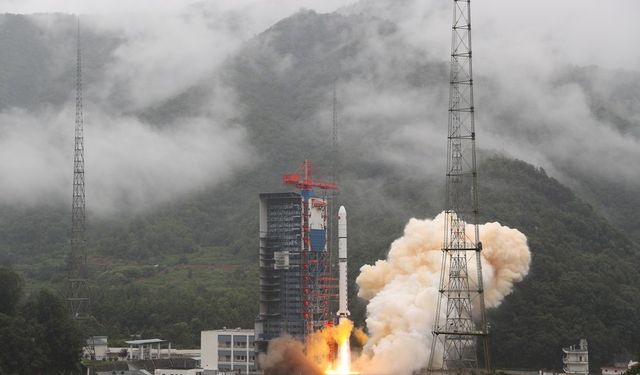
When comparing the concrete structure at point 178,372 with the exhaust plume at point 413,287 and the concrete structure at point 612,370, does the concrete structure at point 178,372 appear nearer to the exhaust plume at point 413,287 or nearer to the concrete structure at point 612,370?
the exhaust plume at point 413,287

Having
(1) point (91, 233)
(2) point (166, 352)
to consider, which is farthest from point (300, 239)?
(1) point (91, 233)

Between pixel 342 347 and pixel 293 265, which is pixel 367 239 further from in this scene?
pixel 342 347

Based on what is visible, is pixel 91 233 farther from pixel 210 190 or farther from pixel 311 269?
pixel 311 269

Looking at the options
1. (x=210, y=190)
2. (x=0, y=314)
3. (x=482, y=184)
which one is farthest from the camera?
(x=210, y=190)

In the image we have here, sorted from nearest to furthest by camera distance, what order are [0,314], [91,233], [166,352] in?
[0,314] → [166,352] → [91,233]

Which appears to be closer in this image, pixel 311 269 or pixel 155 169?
pixel 311 269

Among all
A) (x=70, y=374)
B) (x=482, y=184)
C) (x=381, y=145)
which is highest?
(x=381, y=145)

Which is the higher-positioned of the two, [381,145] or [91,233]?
[381,145]
